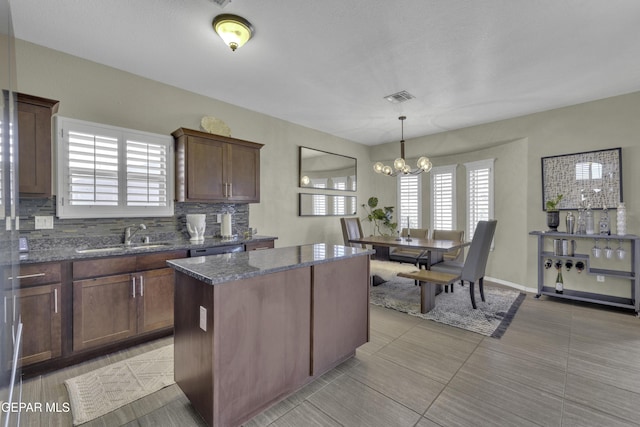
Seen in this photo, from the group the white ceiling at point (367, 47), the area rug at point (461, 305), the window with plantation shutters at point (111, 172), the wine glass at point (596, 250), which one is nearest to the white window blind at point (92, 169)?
the window with plantation shutters at point (111, 172)

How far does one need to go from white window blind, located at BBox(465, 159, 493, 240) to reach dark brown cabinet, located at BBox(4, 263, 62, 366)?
19.3 feet

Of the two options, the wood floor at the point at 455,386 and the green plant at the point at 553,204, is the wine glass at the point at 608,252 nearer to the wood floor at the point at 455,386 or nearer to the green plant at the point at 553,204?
the green plant at the point at 553,204

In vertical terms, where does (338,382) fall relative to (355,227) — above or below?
below

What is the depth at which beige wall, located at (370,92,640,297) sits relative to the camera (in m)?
3.67

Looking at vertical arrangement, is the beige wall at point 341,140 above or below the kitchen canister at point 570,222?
above

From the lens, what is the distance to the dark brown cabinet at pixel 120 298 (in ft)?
7.74

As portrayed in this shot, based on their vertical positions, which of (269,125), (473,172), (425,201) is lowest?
(425,201)

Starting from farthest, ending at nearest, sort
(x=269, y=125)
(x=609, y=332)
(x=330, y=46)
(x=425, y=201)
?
(x=425, y=201)
(x=269, y=125)
(x=609, y=332)
(x=330, y=46)

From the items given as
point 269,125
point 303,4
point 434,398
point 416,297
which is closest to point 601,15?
point 303,4

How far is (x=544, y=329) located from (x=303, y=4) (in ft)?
12.8

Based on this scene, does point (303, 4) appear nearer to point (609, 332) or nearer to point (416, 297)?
point (416, 297)

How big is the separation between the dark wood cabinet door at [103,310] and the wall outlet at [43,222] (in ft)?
2.51

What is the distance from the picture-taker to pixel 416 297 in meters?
4.09

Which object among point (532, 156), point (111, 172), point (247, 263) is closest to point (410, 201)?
point (532, 156)
